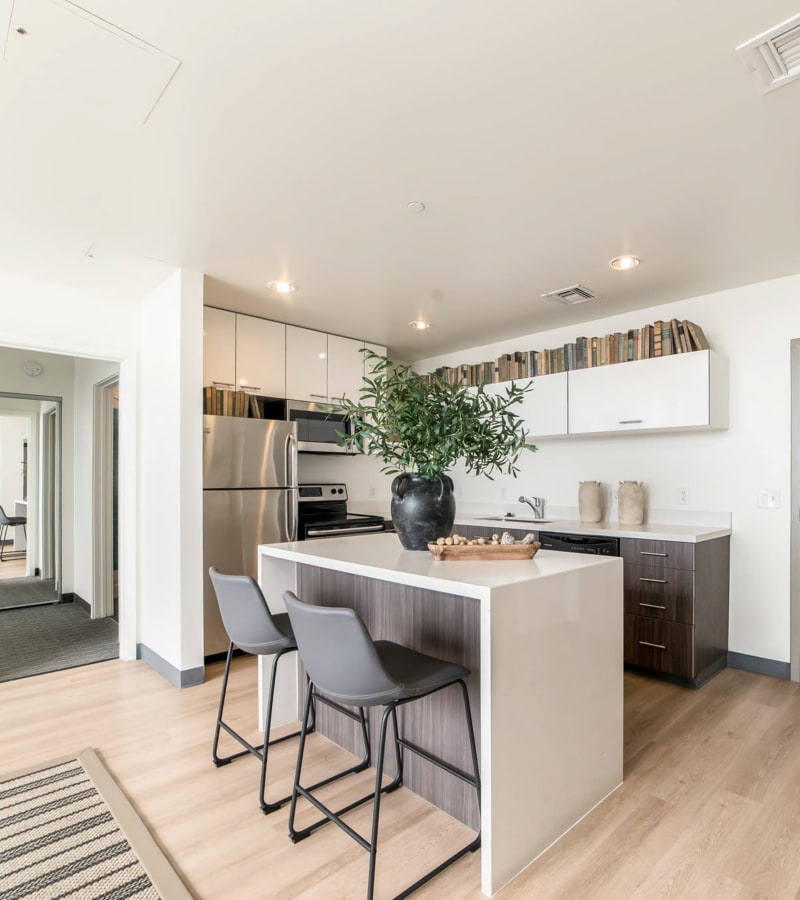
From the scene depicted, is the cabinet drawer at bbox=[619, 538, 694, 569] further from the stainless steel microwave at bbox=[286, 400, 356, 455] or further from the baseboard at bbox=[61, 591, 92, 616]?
the baseboard at bbox=[61, 591, 92, 616]

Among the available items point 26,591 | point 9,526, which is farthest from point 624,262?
point 9,526

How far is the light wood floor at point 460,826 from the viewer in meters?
1.64

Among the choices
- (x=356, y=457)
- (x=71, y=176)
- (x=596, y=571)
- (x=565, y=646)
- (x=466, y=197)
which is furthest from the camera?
(x=356, y=457)

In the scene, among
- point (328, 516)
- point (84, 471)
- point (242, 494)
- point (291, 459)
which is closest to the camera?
point (242, 494)

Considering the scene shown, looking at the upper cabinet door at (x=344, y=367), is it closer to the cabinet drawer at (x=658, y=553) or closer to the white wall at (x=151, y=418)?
the white wall at (x=151, y=418)

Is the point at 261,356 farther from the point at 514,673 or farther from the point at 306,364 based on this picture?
the point at 514,673

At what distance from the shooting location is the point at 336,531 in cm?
422

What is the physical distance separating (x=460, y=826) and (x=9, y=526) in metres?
6.64

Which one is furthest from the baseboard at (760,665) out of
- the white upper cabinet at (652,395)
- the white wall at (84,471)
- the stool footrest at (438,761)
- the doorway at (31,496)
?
the doorway at (31,496)

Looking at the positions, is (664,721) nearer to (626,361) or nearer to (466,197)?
(626,361)

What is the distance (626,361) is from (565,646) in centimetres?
257

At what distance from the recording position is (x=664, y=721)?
273 cm

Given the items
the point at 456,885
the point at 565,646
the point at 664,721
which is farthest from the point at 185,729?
the point at 664,721

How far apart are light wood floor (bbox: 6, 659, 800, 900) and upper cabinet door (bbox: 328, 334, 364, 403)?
246 cm
